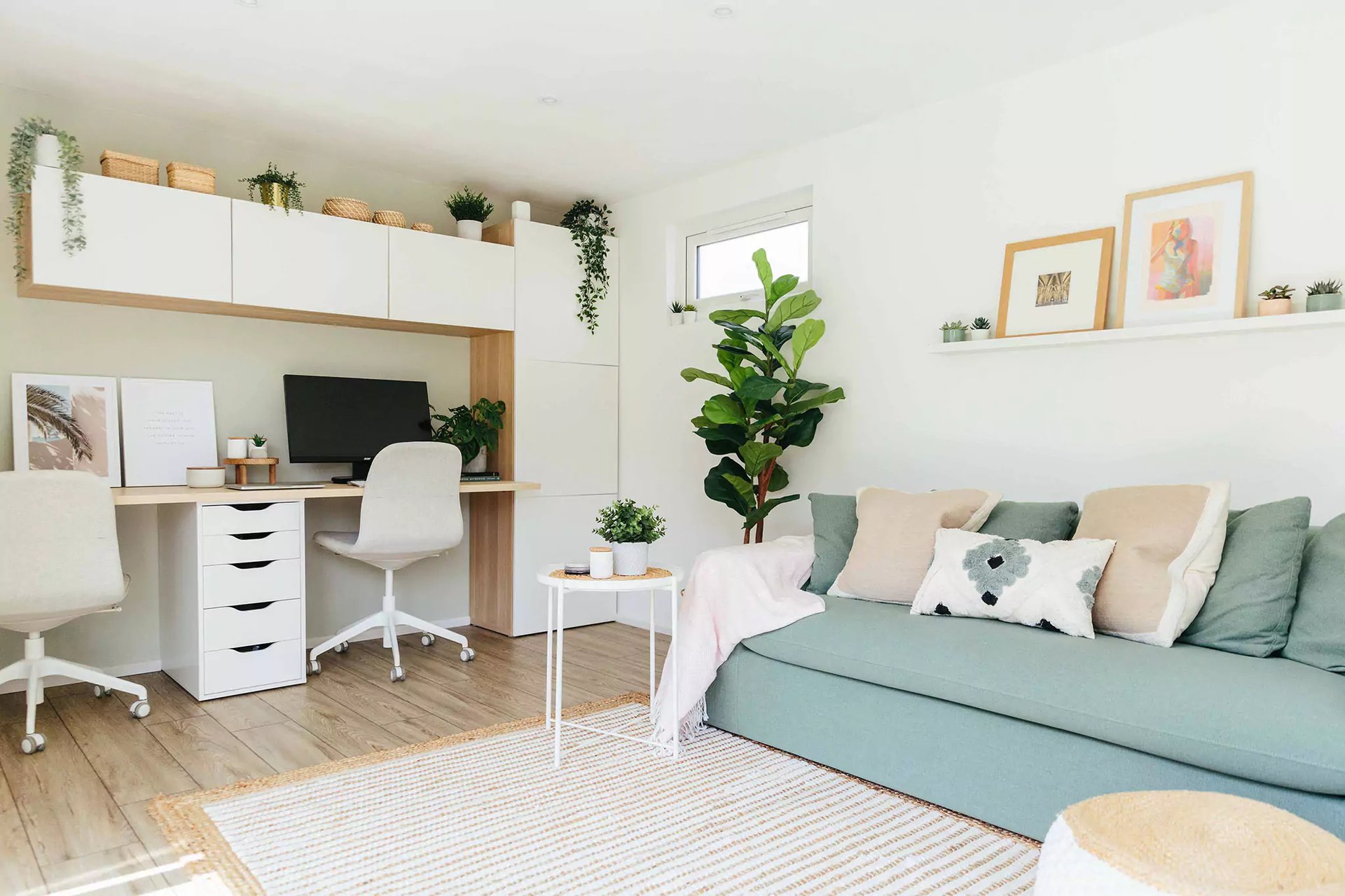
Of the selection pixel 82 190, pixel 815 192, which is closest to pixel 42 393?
pixel 82 190

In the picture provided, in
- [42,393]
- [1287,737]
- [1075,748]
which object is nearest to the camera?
[1287,737]

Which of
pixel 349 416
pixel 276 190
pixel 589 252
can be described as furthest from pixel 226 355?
pixel 589 252

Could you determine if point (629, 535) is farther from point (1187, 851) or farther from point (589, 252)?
point (589, 252)

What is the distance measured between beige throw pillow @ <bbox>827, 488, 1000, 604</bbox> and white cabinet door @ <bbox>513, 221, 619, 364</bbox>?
2314mm

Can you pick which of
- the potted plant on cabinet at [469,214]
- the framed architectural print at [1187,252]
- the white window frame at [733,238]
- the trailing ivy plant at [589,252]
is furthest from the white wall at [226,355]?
the framed architectural print at [1187,252]

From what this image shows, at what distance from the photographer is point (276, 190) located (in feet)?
13.0

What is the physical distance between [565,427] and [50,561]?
2497 millimetres

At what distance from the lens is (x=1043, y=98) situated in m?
3.36

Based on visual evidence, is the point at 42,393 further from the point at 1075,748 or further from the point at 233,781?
the point at 1075,748

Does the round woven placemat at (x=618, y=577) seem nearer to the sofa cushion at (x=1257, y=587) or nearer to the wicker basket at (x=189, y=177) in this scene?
the sofa cushion at (x=1257, y=587)

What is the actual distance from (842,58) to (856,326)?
3.81 feet

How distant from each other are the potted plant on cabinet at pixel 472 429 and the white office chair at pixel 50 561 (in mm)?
1683

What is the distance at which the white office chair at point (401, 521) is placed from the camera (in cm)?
388

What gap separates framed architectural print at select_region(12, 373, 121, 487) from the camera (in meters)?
3.67
